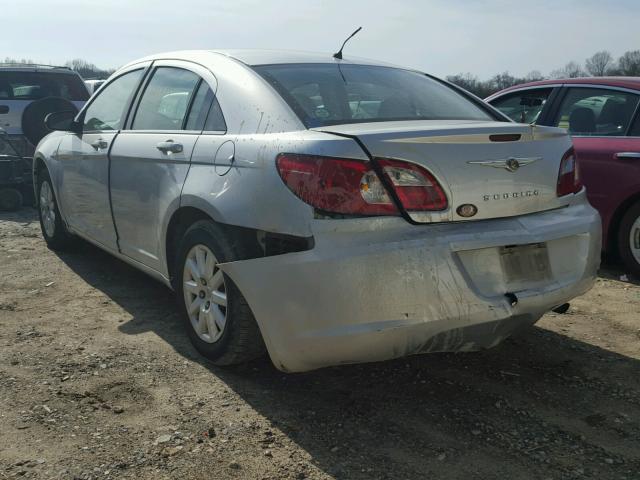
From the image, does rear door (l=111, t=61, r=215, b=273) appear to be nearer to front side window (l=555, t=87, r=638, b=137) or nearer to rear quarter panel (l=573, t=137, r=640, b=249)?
rear quarter panel (l=573, t=137, r=640, b=249)

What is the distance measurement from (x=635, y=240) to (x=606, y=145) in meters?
0.79

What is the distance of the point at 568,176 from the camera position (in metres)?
3.36

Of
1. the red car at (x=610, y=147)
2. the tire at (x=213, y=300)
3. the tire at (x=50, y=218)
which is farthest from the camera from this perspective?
the tire at (x=50, y=218)

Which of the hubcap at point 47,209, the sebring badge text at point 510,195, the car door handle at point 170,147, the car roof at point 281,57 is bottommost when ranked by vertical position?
the hubcap at point 47,209

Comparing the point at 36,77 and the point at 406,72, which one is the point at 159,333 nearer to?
the point at 406,72

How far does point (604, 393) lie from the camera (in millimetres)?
3363

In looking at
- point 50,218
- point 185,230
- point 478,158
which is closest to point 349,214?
point 478,158

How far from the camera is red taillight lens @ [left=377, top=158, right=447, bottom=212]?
2.81m

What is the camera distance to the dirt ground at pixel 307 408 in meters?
2.69

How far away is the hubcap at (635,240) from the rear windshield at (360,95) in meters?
2.30

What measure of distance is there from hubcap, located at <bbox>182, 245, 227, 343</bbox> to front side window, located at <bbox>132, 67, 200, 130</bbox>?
0.81 metres

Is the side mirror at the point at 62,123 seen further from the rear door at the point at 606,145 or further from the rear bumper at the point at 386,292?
the rear door at the point at 606,145

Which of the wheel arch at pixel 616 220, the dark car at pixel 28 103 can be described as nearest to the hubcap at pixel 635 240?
the wheel arch at pixel 616 220

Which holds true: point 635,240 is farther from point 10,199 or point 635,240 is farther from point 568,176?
point 10,199
